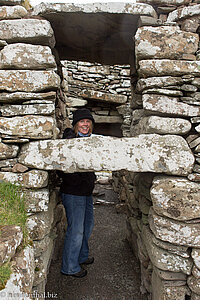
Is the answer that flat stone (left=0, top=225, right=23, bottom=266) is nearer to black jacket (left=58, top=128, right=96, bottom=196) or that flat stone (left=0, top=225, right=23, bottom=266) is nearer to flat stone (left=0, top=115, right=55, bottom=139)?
flat stone (left=0, top=115, right=55, bottom=139)

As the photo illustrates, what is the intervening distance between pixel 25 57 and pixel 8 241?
1.62 metres

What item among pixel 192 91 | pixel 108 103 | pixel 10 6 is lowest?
pixel 192 91

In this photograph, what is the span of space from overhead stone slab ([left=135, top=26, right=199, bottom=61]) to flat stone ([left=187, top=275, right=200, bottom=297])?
81.0 inches

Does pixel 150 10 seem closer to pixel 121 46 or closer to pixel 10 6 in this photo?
pixel 121 46

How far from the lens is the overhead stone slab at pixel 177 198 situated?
198cm

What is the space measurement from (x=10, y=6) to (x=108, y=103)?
4984mm

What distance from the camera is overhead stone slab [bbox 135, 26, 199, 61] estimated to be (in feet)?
7.06

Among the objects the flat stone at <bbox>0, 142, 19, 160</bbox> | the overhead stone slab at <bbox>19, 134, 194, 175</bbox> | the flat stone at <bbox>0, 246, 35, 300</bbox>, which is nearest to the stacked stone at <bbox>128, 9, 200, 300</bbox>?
the overhead stone slab at <bbox>19, 134, 194, 175</bbox>

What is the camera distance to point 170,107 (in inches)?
82.3

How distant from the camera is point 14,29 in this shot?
2139 millimetres

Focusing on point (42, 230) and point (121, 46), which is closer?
point (42, 230)

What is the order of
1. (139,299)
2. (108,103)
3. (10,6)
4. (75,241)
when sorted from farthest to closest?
(108,103) < (75,241) < (139,299) < (10,6)

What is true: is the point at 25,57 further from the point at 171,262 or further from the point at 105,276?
the point at 105,276

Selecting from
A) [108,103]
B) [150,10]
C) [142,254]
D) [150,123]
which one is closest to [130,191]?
[142,254]
